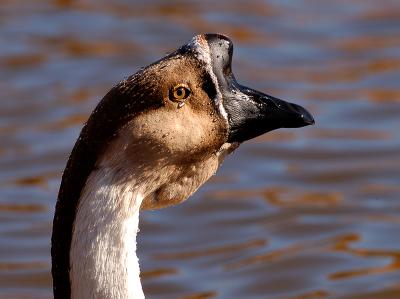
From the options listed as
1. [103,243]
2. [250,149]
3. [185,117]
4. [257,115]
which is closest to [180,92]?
[185,117]

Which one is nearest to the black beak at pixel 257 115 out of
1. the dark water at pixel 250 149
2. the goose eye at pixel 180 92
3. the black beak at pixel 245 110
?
the black beak at pixel 245 110

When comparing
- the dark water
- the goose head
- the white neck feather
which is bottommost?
the white neck feather

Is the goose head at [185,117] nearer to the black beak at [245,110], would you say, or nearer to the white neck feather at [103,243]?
the black beak at [245,110]

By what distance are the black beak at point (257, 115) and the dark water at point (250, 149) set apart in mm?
2417

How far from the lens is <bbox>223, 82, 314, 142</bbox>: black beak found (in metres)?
6.15

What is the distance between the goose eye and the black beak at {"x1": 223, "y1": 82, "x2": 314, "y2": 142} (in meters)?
0.24

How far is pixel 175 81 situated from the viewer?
5906mm

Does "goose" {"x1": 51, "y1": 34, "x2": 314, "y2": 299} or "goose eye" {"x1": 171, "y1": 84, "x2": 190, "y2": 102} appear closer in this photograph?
"goose" {"x1": 51, "y1": 34, "x2": 314, "y2": 299}

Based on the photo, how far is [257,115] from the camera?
20.3ft

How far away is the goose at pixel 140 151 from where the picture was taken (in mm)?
5699

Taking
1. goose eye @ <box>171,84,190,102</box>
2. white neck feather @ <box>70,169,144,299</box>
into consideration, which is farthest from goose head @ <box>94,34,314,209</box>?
white neck feather @ <box>70,169,144,299</box>

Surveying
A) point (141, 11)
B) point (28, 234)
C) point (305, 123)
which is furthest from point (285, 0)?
point (305, 123)

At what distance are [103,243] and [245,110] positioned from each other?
3.08ft

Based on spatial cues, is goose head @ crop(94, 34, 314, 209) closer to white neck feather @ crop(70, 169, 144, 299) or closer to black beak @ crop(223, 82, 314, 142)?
black beak @ crop(223, 82, 314, 142)
